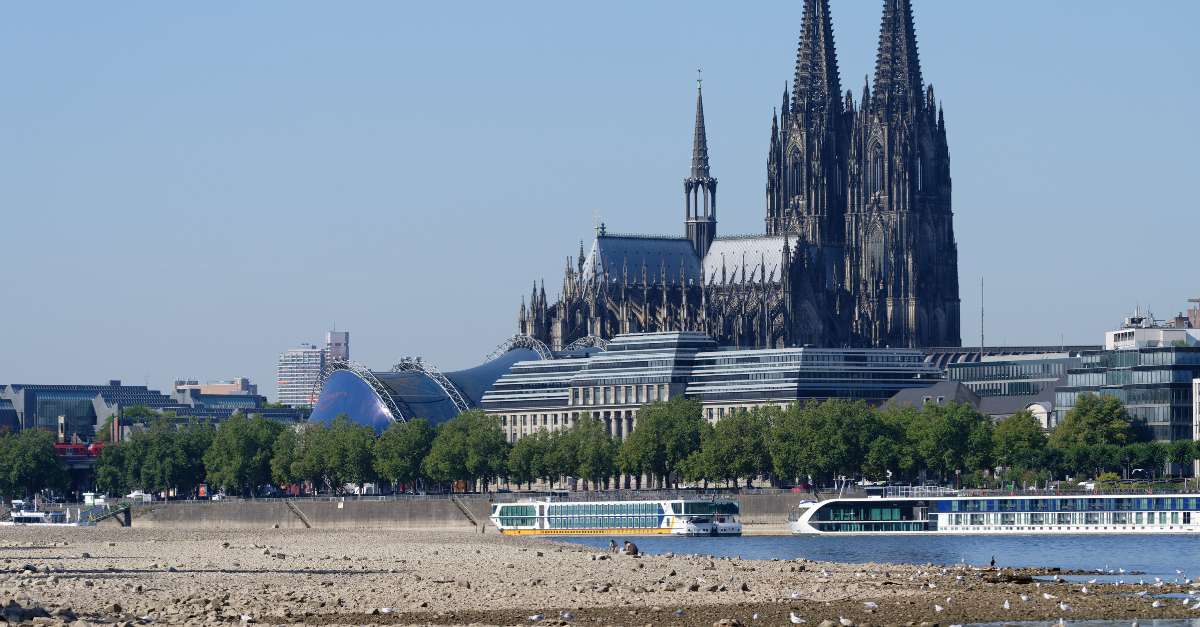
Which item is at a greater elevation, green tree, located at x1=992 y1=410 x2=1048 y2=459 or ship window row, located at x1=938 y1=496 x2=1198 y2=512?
green tree, located at x1=992 y1=410 x2=1048 y2=459

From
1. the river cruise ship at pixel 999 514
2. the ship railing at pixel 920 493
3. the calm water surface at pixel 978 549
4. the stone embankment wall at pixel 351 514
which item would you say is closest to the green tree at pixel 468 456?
the stone embankment wall at pixel 351 514

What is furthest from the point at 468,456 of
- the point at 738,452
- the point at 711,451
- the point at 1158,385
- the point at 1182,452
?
the point at 1182,452

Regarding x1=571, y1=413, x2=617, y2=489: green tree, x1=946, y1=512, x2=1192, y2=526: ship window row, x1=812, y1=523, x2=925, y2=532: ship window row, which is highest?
x1=571, y1=413, x2=617, y2=489: green tree

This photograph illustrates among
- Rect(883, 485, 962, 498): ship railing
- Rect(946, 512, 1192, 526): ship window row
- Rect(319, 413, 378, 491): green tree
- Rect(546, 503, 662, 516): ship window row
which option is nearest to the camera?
Rect(946, 512, 1192, 526): ship window row

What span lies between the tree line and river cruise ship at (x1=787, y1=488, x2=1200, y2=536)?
24.7 metres

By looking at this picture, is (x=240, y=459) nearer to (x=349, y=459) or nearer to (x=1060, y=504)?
(x=349, y=459)

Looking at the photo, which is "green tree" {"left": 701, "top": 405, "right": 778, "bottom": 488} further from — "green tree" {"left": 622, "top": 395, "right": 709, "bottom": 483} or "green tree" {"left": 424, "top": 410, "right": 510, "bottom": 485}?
"green tree" {"left": 424, "top": 410, "right": 510, "bottom": 485}

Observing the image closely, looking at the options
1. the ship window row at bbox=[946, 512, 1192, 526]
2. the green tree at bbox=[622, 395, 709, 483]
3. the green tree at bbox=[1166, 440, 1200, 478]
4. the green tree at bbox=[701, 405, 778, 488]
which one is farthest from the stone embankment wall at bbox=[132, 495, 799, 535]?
the green tree at bbox=[1166, 440, 1200, 478]

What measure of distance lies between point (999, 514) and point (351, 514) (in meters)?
49.7

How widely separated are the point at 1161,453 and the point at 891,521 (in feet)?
109

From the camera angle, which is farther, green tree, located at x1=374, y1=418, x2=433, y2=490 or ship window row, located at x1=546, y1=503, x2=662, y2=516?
green tree, located at x1=374, y1=418, x2=433, y2=490

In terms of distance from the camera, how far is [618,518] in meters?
141

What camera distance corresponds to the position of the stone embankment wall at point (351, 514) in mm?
146500

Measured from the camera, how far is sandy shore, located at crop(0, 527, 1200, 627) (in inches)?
2451
